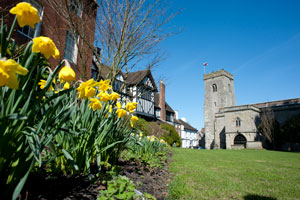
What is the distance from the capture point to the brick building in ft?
18.5

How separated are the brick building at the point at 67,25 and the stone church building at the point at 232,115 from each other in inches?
1011

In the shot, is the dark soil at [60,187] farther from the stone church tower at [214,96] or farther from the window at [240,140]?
the stone church tower at [214,96]

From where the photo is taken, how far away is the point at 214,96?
128ft

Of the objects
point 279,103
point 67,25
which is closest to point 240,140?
point 279,103

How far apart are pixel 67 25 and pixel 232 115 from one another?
92.4 feet

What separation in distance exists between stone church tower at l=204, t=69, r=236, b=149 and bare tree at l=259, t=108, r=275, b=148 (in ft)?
38.1

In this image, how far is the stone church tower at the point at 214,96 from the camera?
36.9m

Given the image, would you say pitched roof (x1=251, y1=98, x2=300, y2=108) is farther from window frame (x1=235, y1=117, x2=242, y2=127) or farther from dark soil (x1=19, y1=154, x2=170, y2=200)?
dark soil (x1=19, y1=154, x2=170, y2=200)

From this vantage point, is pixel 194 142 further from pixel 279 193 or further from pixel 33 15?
pixel 33 15

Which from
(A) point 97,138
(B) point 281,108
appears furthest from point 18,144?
(B) point 281,108

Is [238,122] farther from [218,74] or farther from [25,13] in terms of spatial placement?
[25,13]

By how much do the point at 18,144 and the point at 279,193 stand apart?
11.7ft

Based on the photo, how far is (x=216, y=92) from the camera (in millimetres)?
38781

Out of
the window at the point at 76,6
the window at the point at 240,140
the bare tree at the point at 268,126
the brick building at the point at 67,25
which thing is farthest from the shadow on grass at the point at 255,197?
the window at the point at 240,140
